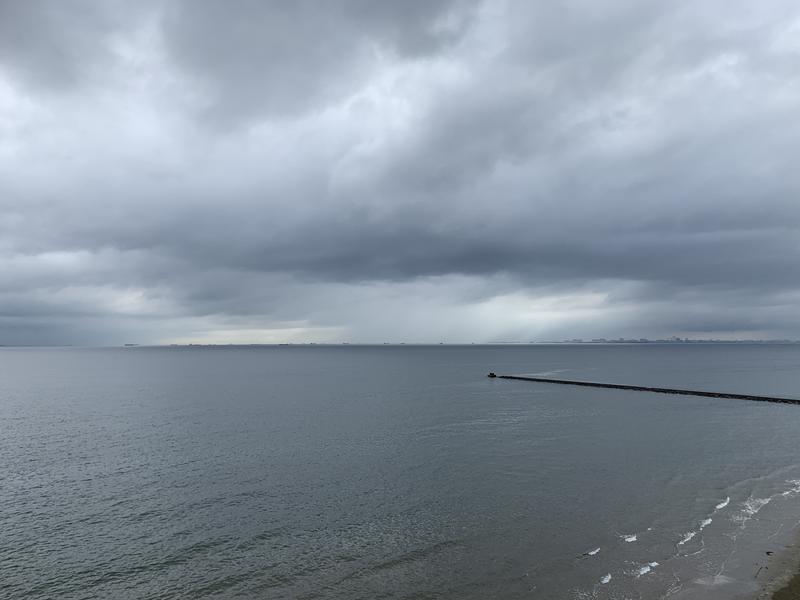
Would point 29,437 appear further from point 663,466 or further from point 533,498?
point 663,466

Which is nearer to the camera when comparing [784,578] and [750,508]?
[784,578]

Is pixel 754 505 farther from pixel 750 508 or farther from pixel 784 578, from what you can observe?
pixel 784 578

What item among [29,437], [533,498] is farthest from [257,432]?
[533,498]

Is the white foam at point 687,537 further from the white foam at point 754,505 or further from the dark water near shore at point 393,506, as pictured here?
the white foam at point 754,505

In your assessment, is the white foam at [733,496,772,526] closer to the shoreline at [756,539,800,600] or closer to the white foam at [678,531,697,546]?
the white foam at [678,531,697,546]

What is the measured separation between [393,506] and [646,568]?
18.7m

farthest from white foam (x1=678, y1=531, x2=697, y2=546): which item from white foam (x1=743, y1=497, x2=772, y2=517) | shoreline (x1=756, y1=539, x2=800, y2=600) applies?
white foam (x1=743, y1=497, x2=772, y2=517)

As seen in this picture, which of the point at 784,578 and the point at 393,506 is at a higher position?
the point at 784,578

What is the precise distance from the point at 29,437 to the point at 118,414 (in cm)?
2195

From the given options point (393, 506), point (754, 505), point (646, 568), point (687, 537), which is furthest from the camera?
point (393, 506)

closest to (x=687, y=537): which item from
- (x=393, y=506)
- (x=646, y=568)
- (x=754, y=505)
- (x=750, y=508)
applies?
(x=646, y=568)

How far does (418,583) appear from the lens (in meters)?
27.2

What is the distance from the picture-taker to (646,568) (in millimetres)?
27734

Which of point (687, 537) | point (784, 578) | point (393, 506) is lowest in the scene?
point (393, 506)
